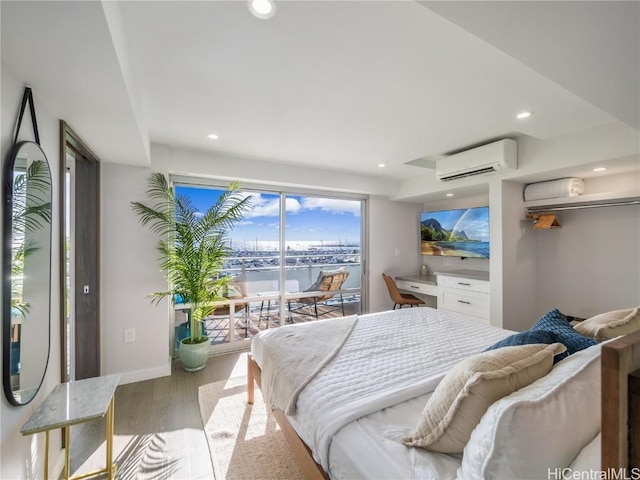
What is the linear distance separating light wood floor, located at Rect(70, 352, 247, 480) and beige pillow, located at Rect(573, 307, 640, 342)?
2.27 metres

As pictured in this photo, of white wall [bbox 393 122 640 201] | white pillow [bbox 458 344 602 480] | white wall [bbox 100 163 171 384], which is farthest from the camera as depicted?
white wall [bbox 100 163 171 384]

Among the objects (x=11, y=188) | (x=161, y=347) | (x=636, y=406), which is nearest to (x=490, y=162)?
(x=636, y=406)

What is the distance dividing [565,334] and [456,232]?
3.13 metres

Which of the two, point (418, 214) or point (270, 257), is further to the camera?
point (418, 214)

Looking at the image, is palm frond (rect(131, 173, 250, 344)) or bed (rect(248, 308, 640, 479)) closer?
bed (rect(248, 308, 640, 479))

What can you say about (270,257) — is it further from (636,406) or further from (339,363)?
(636,406)

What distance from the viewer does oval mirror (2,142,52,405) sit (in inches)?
46.3

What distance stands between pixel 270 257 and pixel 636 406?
3725 mm

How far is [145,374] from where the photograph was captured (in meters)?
2.88

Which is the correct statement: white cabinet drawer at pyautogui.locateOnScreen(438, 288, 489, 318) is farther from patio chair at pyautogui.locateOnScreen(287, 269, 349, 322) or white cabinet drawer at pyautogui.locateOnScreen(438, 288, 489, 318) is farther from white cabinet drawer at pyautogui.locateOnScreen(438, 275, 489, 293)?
patio chair at pyautogui.locateOnScreen(287, 269, 349, 322)

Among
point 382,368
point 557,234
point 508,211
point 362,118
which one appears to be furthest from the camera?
point 557,234

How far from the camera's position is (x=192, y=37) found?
144cm

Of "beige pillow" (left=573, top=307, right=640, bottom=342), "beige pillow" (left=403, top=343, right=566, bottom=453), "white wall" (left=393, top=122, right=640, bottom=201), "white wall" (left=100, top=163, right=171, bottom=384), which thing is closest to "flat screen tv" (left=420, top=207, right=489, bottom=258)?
"white wall" (left=393, top=122, right=640, bottom=201)

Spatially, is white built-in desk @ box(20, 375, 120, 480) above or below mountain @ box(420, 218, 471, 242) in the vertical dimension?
below
